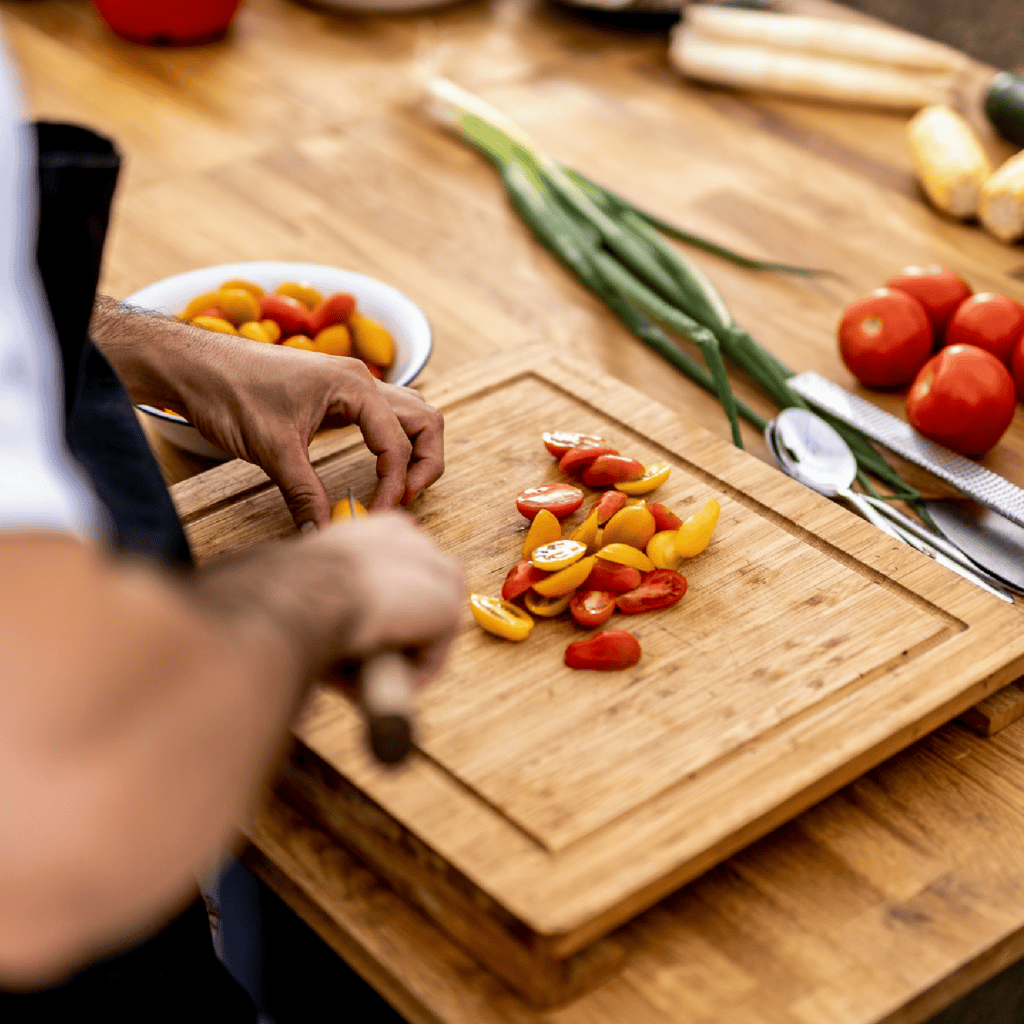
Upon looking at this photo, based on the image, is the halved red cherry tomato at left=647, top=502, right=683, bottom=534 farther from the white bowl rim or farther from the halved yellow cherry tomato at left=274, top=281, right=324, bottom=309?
the halved yellow cherry tomato at left=274, top=281, right=324, bottom=309

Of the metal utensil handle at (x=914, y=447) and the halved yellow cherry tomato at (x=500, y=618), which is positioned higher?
the metal utensil handle at (x=914, y=447)

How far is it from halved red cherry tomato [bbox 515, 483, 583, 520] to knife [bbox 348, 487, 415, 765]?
0.51 m

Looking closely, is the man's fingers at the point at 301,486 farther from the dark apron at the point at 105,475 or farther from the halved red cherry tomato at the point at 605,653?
the halved red cherry tomato at the point at 605,653

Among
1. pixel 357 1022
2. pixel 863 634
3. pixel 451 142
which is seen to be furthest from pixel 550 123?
pixel 357 1022

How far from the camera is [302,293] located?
4.72ft

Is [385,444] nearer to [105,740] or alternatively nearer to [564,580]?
[564,580]

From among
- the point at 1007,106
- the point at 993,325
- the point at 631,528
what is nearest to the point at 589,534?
the point at 631,528

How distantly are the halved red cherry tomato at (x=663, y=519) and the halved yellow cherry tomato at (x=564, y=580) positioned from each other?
0.11 meters

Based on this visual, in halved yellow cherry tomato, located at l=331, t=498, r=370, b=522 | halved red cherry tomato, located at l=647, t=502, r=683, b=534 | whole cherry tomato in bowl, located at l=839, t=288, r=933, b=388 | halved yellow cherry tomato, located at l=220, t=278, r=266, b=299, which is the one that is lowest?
halved yellow cherry tomato, located at l=220, t=278, r=266, b=299

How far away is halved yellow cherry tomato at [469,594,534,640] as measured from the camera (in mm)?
1039

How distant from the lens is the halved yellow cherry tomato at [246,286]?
1420 millimetres

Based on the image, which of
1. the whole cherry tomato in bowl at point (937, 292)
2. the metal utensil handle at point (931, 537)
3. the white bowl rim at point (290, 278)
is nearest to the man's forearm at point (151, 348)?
the white bowl rim at point (290, 278)

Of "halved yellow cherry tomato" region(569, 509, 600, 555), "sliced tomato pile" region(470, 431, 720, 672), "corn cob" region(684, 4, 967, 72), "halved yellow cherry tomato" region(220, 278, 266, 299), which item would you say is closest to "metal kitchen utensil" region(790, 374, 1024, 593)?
"sliced tomato pile" region(470, 431, 720, 672)

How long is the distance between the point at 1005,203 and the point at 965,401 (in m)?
0.58
